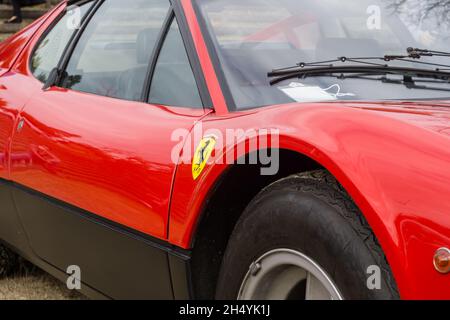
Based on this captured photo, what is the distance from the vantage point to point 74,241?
99.1 inches

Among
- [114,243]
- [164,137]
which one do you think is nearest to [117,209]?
[114,243]

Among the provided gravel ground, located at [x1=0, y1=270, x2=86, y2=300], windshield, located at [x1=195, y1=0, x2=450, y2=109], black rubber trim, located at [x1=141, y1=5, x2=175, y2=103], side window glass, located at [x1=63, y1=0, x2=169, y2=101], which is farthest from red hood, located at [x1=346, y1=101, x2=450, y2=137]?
gravel ground, located at [x1=0, y1=270, x2=86, y2=300]

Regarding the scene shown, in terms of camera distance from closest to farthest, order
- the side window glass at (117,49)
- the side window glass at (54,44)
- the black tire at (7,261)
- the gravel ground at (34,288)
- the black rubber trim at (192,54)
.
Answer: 1. the black rubber trim at (192,54)
2. the side window glass at (117,49)
3. the side window glass at (54,44)
4. the gravel ground at (34,288)
5. the black tire at (7,261)

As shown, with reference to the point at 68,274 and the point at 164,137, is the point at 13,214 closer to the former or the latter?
the point at 68,274

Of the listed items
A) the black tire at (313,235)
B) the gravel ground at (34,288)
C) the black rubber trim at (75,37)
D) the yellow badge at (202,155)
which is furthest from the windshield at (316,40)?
the gravel ground at (34,288)

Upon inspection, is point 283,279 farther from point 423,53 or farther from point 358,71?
point 423,53

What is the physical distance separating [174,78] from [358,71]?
0.65 m

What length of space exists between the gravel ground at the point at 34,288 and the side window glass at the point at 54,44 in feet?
3.62

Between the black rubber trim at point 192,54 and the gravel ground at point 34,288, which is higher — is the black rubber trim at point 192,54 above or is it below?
above

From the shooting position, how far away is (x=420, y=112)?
1713mm

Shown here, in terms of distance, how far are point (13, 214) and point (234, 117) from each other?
5.03ft

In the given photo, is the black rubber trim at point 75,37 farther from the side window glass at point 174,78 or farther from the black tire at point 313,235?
the black tire at point 313,235

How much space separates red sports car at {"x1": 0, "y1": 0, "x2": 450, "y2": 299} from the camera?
4.68ft

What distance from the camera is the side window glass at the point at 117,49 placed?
2.56 m
